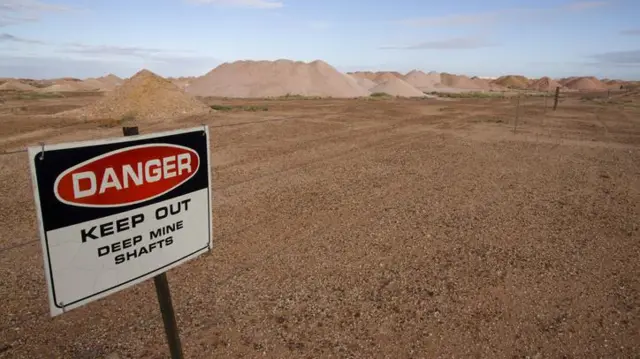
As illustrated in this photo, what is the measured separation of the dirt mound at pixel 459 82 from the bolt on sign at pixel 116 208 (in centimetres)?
11152

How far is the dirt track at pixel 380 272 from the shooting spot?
370 centimetres

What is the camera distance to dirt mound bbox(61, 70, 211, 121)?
21469 millimetres

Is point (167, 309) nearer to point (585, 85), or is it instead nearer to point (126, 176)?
point (126, 176)

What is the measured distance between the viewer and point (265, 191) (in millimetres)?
8375

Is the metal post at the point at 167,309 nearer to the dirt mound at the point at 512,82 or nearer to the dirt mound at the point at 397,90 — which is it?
the dirt mound at the point at 397,90

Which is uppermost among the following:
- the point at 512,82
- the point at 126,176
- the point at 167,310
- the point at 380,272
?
the point at 512,82

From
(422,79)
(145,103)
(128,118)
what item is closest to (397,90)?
(145,103)

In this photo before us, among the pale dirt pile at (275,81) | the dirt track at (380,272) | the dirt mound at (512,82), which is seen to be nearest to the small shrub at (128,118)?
the dirt track at (380,272)

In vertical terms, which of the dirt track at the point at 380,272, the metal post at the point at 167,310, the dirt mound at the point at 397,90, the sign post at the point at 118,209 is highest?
the dirt mound at the point at 397,90

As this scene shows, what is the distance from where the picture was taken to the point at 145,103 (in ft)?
73.0

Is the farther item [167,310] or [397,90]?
[397,90]

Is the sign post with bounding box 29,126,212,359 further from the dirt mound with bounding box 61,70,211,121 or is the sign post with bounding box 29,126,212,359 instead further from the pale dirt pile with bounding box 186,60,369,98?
the pale dirt pile with bounding box 186,60,369,98

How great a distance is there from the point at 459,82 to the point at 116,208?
392ft

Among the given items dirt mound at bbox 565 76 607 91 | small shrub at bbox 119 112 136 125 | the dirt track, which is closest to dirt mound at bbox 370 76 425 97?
small shrub at bbox 119 112 136 125
